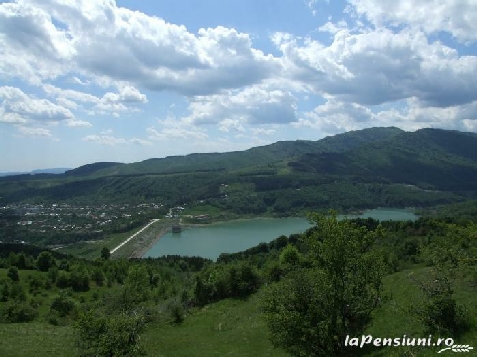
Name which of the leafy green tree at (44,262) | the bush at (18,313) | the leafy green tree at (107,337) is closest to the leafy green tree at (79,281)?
the leafy green tree at (44,262)

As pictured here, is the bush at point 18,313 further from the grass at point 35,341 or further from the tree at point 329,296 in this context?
the tree at point 329,296

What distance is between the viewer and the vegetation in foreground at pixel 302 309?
14.6 meters

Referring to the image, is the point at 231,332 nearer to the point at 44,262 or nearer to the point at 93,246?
the point at 44,262

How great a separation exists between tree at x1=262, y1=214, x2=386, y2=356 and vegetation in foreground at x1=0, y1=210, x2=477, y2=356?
38 millimetres

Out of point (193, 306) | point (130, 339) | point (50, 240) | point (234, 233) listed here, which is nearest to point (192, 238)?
point (234, 233)

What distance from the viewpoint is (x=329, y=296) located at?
14492mm

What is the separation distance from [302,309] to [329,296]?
1232 millimetres

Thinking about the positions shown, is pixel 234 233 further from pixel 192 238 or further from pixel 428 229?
pixel 428 229

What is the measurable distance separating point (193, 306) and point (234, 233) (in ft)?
424

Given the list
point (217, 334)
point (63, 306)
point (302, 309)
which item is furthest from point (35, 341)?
point (302, 309)

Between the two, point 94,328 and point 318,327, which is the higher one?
point 318,327

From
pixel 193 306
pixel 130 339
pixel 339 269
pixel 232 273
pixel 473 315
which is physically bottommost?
pixel 193 306

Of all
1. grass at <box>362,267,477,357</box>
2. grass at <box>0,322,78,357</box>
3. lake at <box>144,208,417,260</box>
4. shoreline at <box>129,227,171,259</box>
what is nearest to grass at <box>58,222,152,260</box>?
shoreline at <box>129,227,171,259</box>

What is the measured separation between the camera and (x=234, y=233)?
174875mm
